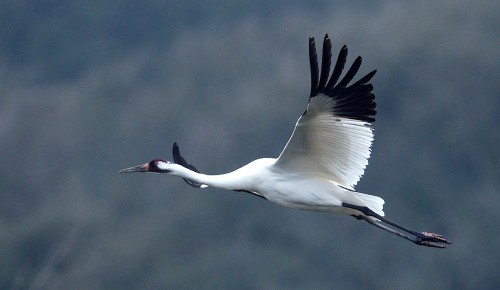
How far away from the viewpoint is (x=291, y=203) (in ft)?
84.2

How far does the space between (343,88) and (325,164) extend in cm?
232

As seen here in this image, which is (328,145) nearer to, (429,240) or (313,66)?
(313,66)

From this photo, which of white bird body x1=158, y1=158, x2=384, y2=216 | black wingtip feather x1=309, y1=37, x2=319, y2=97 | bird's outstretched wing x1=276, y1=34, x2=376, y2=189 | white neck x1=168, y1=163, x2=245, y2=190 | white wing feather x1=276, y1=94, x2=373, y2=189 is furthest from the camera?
white neck x1=168, y1=163, x2=245, y2=190

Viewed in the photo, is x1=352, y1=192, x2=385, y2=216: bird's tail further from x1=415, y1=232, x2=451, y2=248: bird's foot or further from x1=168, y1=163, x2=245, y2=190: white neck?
x1=168, y1=163, x2=245, y2=190: white neck

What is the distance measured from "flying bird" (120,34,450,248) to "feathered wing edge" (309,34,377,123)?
2 cm

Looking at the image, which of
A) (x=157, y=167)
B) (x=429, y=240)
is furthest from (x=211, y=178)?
(x=429, y=240)

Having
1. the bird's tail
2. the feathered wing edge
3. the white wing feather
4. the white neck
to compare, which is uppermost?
the feathered wing edge

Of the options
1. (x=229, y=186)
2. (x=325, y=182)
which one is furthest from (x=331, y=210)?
(x=229, y=186)

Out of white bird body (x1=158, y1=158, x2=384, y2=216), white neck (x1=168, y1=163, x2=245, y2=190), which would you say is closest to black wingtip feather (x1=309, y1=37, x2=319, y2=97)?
white bird body (x1=158, y1=158, x2=384, y2=216)

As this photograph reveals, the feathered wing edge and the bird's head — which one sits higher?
the feathered wing edge

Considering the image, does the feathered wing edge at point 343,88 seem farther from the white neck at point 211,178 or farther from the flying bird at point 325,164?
the white neck at point 211,178

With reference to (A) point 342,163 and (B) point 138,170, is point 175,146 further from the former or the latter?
(A) point 342,163

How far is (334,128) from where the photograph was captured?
24609 mm

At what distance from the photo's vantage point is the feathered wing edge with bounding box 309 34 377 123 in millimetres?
23422
